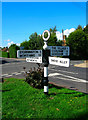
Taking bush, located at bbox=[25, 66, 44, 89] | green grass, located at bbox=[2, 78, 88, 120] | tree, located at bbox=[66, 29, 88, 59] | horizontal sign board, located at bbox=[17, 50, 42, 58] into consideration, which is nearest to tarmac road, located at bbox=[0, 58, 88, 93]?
bush, located at bbox=[25, 66, 44, 89]

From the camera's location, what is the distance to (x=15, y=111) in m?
3.70

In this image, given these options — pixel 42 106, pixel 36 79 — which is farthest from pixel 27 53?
pixel 36 79

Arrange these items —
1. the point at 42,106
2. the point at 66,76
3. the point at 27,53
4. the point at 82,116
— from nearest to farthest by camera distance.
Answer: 1. the point at 82,116
2. the point at 27,53
3. the point at 42,106
4. the point at 66,76

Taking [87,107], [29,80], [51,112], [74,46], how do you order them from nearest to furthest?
[51,112], [87,107], [29,80], [74,46]

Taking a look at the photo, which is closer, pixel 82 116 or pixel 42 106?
pixel 82 116

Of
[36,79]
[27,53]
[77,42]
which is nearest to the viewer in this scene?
[27,53]

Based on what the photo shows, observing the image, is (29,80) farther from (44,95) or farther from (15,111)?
(15,111)

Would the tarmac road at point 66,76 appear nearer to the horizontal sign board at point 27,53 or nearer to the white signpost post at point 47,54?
the white signpost post at point 47,54

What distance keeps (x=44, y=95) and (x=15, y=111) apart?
150cm

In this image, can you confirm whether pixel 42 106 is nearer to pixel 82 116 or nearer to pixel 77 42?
pixel 82 116

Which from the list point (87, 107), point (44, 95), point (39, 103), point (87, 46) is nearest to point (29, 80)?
point (44, 95)

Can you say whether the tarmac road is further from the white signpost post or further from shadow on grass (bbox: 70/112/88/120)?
the white signpost post

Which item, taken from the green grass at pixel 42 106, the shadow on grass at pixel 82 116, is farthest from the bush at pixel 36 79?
the shadow on grass at pixel 82 116

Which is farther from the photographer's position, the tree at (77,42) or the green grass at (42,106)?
the tree at (77,42)
